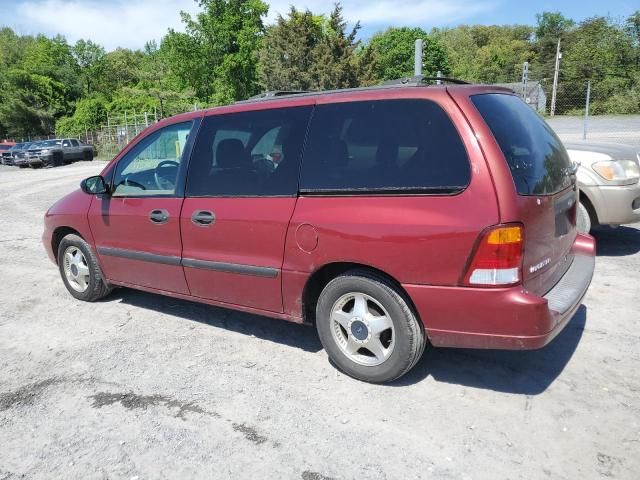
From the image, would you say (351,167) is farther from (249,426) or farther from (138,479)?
(138,479)

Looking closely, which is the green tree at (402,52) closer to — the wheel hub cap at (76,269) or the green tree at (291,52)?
the green tree at (291,52)

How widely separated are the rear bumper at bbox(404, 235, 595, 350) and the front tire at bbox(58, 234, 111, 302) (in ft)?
11.0

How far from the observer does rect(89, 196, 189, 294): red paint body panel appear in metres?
4.27

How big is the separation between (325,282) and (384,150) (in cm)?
98

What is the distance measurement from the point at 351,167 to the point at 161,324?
2410 mm

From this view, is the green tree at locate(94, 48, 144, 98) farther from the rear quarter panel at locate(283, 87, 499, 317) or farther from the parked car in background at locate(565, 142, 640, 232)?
the rear quarter panel at locate(283, 87, 499, 317)

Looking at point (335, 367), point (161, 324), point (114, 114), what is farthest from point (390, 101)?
point (114, 114)

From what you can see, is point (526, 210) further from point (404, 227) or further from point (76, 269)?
point (76, 269)

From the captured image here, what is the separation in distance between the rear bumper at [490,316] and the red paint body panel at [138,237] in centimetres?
206

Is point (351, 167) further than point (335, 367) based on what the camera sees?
No

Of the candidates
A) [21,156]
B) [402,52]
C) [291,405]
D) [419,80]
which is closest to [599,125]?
[419,80]

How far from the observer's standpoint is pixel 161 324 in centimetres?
471

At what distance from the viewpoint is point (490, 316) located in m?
2.92

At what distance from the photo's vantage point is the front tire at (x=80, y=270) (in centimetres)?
512
